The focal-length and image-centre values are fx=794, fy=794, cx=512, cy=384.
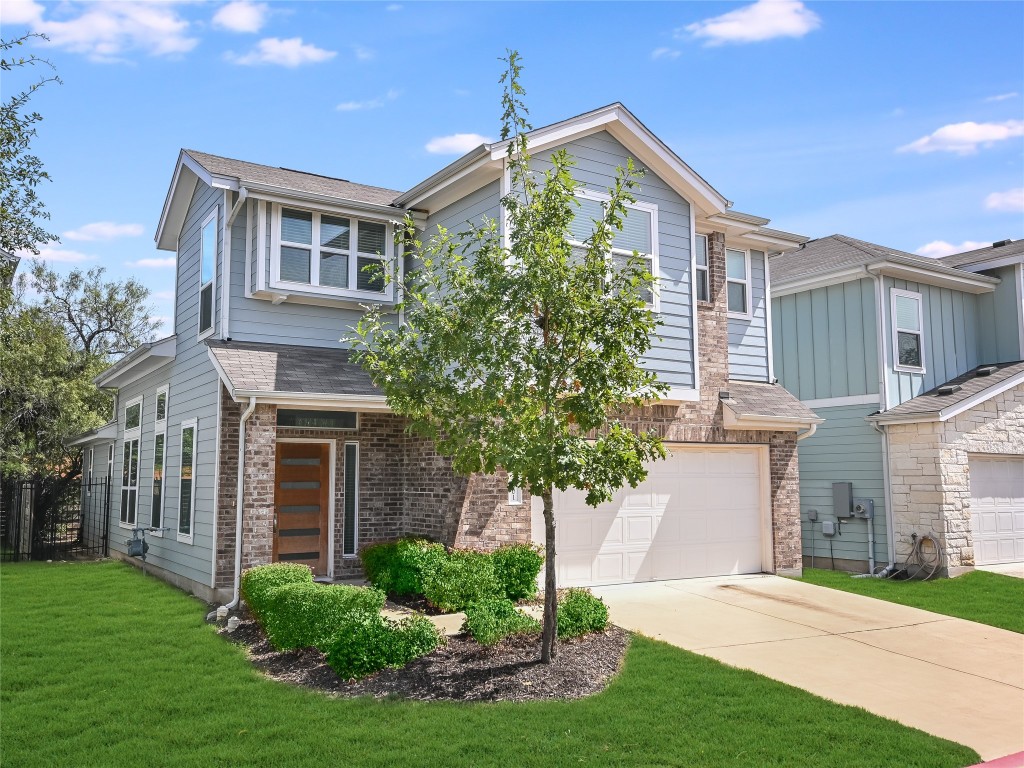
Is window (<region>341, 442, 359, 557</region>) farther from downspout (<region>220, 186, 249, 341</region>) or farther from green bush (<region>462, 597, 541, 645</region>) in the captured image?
green bush (<region>462, 597, 541, 645</region>)

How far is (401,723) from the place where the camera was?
6219 mm

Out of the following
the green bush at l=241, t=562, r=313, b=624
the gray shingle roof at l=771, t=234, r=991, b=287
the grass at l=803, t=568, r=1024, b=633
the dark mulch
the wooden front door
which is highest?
the gray shingle roof at l=771, t=234, r=991, b=287

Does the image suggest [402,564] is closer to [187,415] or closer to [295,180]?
[187,415]

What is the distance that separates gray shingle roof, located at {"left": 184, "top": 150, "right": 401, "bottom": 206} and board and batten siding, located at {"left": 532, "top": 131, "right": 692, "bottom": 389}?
381cm

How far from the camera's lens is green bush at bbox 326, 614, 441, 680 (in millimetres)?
7316

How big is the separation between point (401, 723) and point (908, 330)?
47.1 ft

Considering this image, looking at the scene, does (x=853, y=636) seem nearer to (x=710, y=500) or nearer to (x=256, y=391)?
(x=710, y=500)

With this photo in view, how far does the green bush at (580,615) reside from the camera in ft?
28.1

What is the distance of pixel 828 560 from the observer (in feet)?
54.5

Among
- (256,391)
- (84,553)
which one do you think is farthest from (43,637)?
(84,553)

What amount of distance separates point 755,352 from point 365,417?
761 cm

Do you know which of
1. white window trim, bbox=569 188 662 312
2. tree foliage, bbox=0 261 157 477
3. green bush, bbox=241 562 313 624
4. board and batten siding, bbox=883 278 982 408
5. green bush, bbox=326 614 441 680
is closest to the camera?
green bush, bbox=326 614 441 680

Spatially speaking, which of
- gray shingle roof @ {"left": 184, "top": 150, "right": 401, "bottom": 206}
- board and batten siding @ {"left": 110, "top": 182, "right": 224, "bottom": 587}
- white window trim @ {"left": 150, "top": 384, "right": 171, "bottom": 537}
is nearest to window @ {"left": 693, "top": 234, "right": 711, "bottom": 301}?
gray shingle roof @ {"left": 184, "top": 150, "right": 401, "bottom": 206}

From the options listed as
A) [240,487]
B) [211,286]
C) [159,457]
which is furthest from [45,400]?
[240,487]
